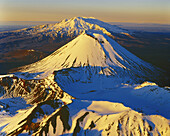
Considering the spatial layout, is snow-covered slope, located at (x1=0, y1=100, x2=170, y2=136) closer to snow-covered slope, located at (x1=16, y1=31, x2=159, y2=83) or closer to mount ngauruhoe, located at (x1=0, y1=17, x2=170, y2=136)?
mount ngauruhoe, located at (x1=0, y1=17, x2=170, y2=136)

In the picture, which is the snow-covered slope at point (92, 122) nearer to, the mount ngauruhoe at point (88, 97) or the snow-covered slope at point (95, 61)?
the mount ngauruhoe at point (88, 97)

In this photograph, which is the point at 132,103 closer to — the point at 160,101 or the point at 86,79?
the point at 160,101

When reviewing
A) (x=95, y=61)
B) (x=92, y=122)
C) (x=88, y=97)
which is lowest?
(x=88, y=97)

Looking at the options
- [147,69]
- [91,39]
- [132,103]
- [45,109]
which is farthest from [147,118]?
[91,39]

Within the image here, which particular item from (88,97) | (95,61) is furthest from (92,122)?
(95,61)

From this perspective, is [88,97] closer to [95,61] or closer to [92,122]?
[92,122]

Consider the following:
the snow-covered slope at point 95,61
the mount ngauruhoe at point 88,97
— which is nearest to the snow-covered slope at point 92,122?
the mount ngauruhoe at point 88,97

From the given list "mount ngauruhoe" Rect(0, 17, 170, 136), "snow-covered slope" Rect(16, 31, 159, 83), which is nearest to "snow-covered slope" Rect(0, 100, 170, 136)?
"mount ngauruhoe" Rect(0, 17, 170, 136)

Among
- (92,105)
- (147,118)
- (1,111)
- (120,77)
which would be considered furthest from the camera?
(120,77)
